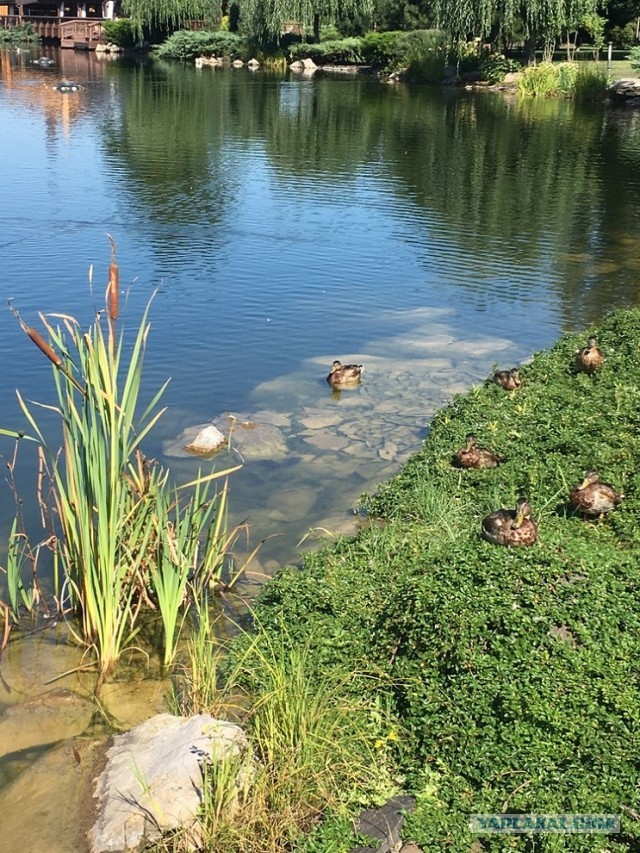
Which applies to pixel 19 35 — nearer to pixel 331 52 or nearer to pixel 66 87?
pixel 331 52

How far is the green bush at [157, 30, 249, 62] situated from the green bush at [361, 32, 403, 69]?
7.80 meters

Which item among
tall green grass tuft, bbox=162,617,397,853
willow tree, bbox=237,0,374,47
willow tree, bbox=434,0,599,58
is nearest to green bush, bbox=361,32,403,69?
willow tree, bbox=237,0,374,47

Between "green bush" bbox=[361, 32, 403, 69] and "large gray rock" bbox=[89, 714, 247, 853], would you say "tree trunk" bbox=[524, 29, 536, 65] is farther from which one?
"large gray rock" bbox=[89, 714, 247, 853]

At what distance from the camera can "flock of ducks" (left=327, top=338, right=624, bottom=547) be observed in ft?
19.1

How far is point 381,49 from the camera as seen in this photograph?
181 feet

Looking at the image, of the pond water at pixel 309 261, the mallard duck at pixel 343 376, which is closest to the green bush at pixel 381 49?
the pond water at pixel 309 261

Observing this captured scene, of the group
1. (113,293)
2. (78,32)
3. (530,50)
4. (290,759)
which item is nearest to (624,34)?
(530,50)

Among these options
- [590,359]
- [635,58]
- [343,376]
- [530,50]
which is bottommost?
[343,376]

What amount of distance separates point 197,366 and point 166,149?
16525mm

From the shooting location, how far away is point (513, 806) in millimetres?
4418

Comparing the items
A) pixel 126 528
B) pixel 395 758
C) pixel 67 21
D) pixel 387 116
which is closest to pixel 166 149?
pixel 387 116

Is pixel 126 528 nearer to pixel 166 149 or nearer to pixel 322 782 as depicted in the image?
pixel 322 782

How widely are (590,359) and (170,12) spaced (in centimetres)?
6191

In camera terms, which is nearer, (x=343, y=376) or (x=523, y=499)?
(x=523, y=499)
